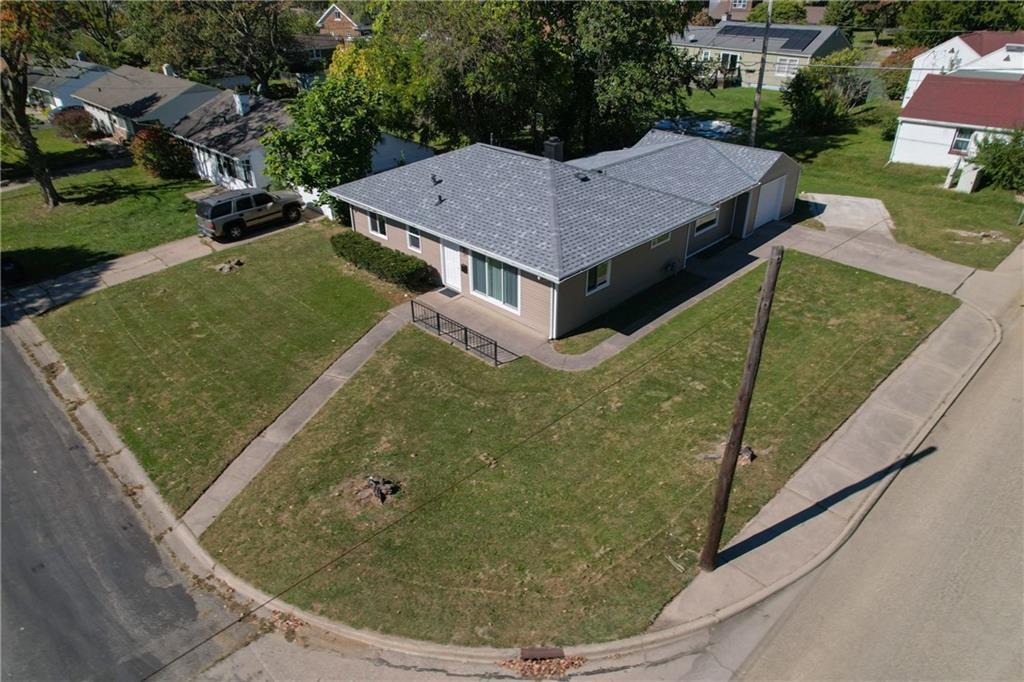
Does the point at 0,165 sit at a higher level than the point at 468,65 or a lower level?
lower

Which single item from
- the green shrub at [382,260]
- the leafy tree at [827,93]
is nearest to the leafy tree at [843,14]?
the leafy tree at [827,93]

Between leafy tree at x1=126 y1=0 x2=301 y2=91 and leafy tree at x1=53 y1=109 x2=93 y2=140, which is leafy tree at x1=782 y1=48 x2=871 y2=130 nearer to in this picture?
leafy tree at x1=126 y1=0 x2=301 y2=91

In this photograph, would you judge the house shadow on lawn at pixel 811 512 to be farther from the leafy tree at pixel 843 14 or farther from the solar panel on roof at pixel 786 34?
the leafy tree at pixel 843 14

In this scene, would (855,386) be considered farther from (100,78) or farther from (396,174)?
(100,78)

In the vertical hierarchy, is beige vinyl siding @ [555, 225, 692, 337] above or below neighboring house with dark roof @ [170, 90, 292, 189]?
below

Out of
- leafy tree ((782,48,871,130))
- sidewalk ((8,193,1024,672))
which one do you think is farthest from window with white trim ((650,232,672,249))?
leafy tree ((782,48,871,130))

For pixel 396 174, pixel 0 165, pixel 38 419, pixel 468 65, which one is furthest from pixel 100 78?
pixel 38 419

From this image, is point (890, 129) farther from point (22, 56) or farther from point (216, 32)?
point (216, 32)
